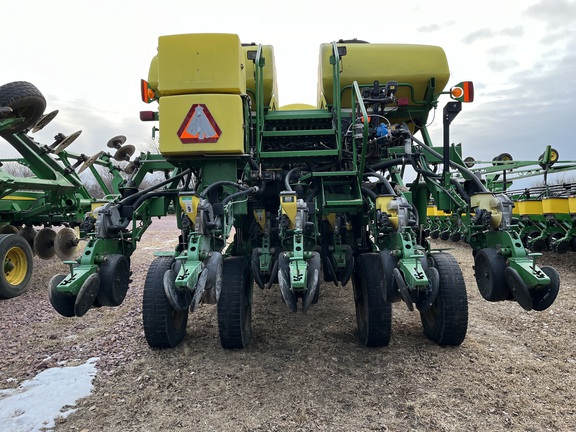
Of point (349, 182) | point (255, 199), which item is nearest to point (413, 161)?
point (349, 182)

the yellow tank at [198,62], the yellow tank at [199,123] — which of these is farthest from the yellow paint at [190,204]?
the yellow tank at [198,62]

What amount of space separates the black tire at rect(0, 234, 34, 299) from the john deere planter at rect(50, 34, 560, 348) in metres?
3.60

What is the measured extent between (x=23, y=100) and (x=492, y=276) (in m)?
5.23

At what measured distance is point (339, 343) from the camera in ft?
14.2

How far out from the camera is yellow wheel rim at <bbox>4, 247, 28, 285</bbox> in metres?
6.90

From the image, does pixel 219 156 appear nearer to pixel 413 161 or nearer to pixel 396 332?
pixel 413 161

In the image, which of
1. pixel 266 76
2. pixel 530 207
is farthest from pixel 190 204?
pixel 530 207

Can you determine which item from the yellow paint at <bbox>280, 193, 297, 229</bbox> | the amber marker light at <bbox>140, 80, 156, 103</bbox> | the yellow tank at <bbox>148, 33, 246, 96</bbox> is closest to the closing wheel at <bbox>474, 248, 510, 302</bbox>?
the yellow paint at <bbox>280, 193, 297, 229</bbox>

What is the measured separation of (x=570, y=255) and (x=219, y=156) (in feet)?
32.2

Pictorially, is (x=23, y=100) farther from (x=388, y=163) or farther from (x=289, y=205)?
(x=388, y=163)

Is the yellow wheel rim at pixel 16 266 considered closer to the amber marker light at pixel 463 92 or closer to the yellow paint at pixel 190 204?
the yellow paint at pixel 190 204

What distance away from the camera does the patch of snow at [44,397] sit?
2.99 meters

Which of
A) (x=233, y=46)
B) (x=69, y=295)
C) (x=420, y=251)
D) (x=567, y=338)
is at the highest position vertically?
(x=233, y=46)

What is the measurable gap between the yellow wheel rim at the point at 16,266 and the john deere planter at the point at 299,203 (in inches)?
152
